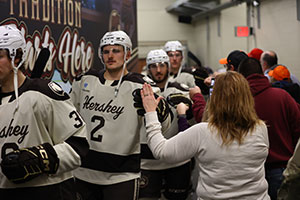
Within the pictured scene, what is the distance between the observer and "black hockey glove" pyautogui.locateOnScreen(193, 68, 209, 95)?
135 inches

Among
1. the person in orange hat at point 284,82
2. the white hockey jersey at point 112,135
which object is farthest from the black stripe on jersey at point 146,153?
the person in orange hat at point 284,82

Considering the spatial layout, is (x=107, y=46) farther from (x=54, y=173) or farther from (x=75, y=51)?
(x=54, y=173)

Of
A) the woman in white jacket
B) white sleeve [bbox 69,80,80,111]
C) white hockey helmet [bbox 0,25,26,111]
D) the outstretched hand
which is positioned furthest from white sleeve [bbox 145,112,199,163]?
white sleeve [bbox 69,80,80,111]

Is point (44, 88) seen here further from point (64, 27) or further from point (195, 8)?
point (195, 8)

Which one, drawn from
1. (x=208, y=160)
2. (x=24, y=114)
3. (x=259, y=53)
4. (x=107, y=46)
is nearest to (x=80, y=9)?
(x=107, y=46)

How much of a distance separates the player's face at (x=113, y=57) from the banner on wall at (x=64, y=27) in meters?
0.67

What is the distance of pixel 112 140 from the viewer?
121 inches

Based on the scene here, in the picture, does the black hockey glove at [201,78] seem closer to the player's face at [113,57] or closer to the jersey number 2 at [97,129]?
the player's face at [113,57]

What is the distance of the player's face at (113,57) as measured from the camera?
3264 millimetres

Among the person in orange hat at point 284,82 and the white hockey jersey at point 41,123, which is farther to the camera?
the person in orange hat at point 284,82

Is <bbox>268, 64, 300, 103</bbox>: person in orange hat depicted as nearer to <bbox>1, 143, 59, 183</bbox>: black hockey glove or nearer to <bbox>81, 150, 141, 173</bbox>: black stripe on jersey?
<bbox>81, 150, 141, 173</bbox>: black stripe on jersey

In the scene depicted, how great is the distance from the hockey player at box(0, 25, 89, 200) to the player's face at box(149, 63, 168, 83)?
2.16 meters

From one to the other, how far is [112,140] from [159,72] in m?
1.51

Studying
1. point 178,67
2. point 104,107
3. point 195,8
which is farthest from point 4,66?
point 195,8
